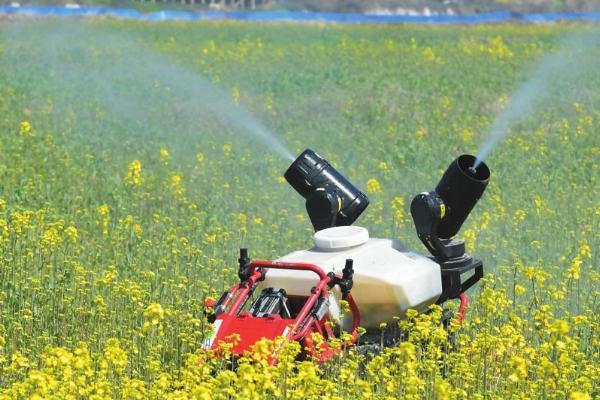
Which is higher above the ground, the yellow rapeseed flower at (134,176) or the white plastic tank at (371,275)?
the white plastic tank at (371,275)

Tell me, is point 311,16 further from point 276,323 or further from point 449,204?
point 276,323

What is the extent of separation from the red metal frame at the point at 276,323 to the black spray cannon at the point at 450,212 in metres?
0.86

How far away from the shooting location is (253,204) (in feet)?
40.4

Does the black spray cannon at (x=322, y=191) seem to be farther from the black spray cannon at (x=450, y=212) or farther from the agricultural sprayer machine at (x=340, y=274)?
the black spray cannon at (x=450, y=212)

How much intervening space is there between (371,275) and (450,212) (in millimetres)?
876

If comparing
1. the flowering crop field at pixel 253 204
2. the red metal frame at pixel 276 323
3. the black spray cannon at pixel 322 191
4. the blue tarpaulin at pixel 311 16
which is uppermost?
the black spray cannon at pixel 322 191

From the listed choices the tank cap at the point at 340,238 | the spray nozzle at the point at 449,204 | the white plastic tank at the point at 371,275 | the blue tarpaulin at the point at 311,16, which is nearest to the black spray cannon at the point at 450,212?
the spray nozzle at the point at 449,204

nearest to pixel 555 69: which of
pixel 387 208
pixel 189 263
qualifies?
pixel 387 208

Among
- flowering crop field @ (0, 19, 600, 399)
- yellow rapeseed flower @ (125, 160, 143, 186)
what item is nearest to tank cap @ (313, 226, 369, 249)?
flowering crop field @ (0, 19, 600, 399)

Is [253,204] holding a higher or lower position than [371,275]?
A: lower

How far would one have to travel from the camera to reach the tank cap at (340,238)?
24.4 feet

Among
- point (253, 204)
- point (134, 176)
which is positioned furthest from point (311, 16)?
point (134, 176)

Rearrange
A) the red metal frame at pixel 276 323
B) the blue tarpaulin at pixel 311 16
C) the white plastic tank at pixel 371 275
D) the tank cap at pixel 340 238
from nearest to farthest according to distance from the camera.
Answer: the red metal frame at pixel 276 323
the white plastic tank at pixel 371 275
the tank cap at pixel 340 238
the blue tarpaulin at pixel 311 16

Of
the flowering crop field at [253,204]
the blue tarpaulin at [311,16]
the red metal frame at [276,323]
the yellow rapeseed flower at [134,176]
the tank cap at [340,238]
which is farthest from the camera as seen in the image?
the blue tarpaulin at [311,16]
